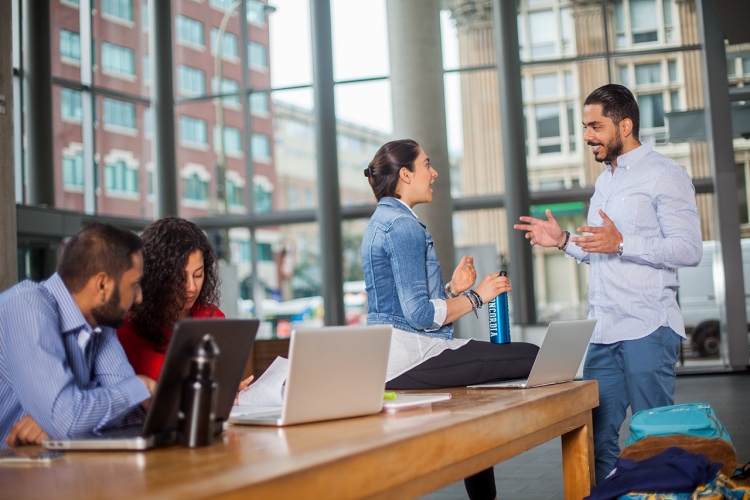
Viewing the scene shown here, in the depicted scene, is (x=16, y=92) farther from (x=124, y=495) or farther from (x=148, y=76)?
(x=124, y=495)

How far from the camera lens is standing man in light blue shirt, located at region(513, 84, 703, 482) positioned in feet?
9.20

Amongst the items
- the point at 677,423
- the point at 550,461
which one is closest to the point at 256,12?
the point at 550,461

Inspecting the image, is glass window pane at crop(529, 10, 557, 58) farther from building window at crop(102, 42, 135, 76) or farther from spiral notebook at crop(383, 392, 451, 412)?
spiral notebook at crop(383, 392, 451, 412)

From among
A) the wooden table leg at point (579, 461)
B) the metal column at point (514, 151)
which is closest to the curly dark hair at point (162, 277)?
the wooden table leg at point (579, 461)

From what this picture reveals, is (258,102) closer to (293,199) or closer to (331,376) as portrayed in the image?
(293,199)

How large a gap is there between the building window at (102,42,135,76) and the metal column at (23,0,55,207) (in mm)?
1363

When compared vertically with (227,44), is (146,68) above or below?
below

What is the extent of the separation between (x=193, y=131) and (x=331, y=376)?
1184cm

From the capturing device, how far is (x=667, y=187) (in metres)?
2.84

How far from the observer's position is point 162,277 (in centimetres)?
247

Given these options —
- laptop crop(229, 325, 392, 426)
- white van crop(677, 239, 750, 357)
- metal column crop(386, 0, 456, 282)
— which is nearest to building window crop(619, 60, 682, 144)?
white van crop(677, 239, 750, 357)

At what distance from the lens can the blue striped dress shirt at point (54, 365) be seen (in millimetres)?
1569

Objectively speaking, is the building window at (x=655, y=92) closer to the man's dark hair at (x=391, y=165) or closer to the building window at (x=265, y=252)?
the building window at (x=265, y=252)

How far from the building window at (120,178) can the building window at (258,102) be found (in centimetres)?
190
